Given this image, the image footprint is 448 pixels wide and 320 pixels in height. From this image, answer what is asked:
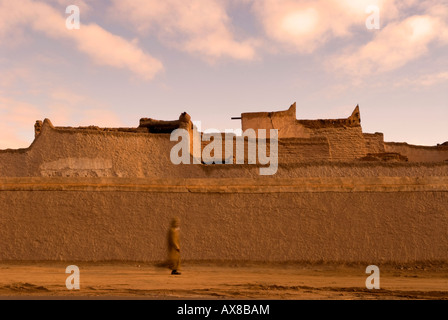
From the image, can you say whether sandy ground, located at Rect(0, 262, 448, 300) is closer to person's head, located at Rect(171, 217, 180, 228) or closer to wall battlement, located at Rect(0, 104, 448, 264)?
wall battlement, located at Rect(0, 104, 448, 264)

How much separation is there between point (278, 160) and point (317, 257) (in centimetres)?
810

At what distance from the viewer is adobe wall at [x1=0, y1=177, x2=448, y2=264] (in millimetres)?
8570

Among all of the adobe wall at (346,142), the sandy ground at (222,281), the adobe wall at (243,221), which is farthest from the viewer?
the adobe wall at (346,142)

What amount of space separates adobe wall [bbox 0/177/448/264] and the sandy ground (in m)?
0.27

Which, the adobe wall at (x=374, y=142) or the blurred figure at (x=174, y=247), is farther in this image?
the adobe wall at (x=374, y=142)

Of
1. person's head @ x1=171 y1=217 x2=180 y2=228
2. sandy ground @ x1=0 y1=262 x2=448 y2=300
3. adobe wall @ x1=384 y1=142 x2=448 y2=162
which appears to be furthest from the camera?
adobe wall @ x1=384 y1=142 x2=448 y2=162

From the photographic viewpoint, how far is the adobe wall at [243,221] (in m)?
8.57

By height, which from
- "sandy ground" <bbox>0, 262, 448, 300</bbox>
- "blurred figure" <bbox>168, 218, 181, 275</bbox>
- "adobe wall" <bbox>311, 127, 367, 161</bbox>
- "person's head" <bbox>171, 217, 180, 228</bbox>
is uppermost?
"adobe wall" <bbox>311, 127, 367, 161</bbox>

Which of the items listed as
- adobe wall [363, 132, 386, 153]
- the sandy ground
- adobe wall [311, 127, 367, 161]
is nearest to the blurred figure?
the sandy ground

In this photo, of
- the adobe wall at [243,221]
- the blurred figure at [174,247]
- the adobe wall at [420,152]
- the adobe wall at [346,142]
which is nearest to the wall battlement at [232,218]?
the adobe wall at [243,221]

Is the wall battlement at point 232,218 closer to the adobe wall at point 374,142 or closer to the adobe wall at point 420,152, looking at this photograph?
the adobe wall at point 374,142

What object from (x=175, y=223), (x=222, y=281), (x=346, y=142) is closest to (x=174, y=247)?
(x=175, y=223)

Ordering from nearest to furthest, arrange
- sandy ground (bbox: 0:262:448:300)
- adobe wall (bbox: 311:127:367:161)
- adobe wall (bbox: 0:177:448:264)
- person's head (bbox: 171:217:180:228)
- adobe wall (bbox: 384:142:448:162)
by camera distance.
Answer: sandy ground (bbox: 0:262:448:300) → person's head (bbox: 171:217:180:228) → adobe wall (bbox: 0:177:448:264) → adobe wall (bbox: 311:127:367:161) → adobe wall (bbox: 384:142:448:162)

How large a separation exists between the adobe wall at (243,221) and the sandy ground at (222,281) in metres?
0.27
